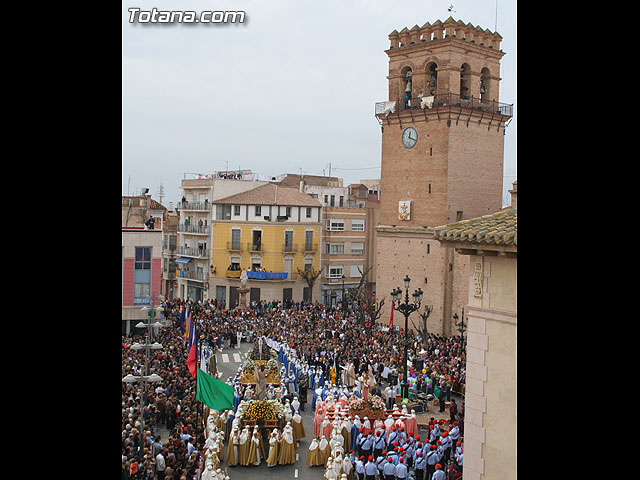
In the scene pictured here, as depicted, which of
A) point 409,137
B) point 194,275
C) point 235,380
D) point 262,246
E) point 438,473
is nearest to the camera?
point 438,473

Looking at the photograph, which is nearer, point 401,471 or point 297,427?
point 401,471

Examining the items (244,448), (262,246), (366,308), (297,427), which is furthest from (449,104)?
(244,448)

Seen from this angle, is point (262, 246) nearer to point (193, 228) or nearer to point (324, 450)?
point (193, 228)

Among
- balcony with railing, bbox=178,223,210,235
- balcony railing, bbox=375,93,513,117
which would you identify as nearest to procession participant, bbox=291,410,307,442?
balcony railing, bbox=375,93,513,117

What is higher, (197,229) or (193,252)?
(197,229)

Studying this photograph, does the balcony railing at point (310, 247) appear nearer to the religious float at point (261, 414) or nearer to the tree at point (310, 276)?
the tree at point (310, 276)

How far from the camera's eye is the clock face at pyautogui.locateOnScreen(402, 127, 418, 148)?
3431 centimetres

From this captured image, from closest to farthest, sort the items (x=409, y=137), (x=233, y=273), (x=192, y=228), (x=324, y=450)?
(x=324, y=450), (x=409, y=137), (x=233, y=273), (x=192, y=228)

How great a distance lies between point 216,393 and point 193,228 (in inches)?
1367

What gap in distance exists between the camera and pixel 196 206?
4703 centimetres

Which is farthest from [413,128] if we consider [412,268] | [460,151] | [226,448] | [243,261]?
[226,448]
